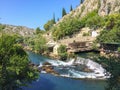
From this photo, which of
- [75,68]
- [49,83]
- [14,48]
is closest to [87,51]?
[75,68]

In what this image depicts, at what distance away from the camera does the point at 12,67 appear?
149 ft

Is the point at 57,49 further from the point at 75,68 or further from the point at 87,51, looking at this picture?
the point at 75,68

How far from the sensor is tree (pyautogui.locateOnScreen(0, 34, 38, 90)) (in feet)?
147

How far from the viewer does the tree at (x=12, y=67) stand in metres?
44.7

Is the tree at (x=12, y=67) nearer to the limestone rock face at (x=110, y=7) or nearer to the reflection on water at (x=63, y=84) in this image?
the reflection on water at (x=63, y=84)

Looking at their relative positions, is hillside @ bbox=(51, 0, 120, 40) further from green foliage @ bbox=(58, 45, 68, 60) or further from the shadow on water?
the shadow on water

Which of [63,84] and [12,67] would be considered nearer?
[12,67]

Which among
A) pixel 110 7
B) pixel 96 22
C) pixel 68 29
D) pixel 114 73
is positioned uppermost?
pixel 110 7

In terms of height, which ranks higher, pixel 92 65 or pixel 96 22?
pixel 96 22

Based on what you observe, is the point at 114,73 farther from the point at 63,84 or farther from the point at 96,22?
the point at 96,22

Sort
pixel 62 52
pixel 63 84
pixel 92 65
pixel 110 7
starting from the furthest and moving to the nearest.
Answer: pixel 110 7, pixel 62 52, pixel 92 65, pixel 63 84

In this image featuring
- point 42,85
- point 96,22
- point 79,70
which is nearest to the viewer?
point 42,85

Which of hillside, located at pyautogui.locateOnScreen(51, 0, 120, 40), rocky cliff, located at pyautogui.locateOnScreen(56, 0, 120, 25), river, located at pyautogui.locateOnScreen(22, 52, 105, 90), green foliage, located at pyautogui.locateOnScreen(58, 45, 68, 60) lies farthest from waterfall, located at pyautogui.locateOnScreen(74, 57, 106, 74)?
rocky cliff, located at pyautogui.locateOnScreen(56, 0, 120, 25)

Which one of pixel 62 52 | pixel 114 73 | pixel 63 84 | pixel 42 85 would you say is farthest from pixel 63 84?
pixel 62 52
